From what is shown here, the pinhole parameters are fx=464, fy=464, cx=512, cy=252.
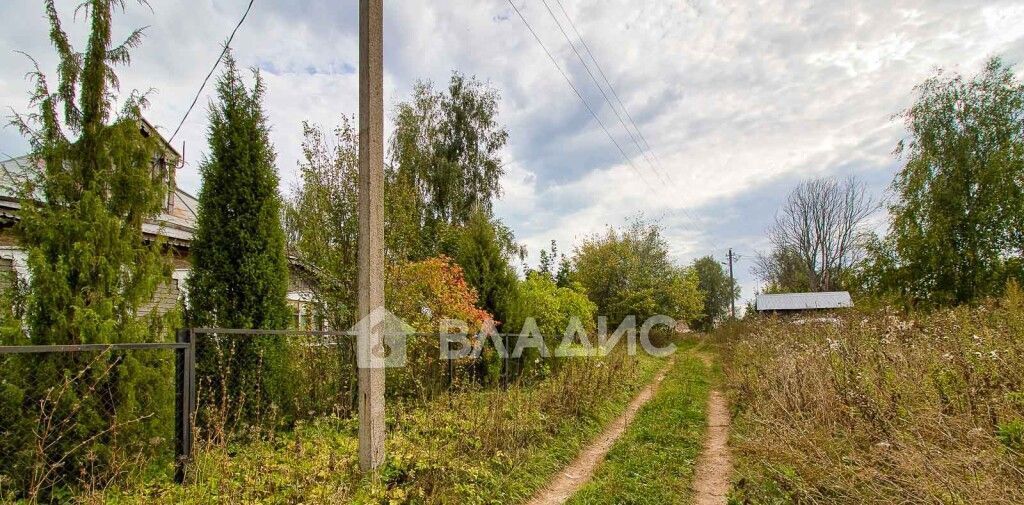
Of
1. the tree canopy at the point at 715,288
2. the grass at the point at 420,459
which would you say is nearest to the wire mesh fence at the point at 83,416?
the grass at the point at 420,459

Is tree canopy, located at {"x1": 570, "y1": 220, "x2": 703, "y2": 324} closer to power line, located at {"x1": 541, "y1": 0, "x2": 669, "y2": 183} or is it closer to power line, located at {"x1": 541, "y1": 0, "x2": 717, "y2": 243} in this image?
power line, located at {"x1": 541, "y1": 0, "x2": 717, "y2": 243}

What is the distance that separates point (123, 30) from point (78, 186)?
168 centimetres

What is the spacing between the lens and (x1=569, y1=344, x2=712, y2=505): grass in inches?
160

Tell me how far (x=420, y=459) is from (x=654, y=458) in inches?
104

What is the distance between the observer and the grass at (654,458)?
4062 mm

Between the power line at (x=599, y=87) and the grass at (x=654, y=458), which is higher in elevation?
the power line at (x=599, y=87)

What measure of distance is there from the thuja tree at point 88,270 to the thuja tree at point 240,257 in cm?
50

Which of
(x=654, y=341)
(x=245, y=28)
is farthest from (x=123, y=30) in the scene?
(x=654, y=341)

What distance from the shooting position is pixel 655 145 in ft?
49.5

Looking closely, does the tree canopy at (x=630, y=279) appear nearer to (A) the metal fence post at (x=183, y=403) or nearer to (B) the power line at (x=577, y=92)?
(B) the power line at (x=577, y=92)

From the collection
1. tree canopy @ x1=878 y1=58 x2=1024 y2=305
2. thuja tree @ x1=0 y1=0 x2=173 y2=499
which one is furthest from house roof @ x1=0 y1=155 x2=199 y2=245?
tree canopy @ x1=878 y1=58 x2=1024 y2=305

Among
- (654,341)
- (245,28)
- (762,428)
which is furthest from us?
(654,341)

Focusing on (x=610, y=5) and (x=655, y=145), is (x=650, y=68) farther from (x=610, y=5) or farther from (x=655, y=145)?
(x=655, y=145)

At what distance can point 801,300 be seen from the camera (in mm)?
37344
